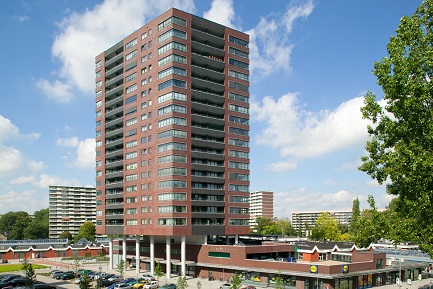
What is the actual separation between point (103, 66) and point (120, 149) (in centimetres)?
2741

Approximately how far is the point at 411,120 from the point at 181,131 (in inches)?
2722

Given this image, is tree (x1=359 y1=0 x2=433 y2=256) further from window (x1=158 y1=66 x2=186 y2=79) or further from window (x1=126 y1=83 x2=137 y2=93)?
window (x1=126 y1=83 x2=137 y2=93)

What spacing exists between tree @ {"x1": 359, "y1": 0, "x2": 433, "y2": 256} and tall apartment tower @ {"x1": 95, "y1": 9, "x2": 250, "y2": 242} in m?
65.7

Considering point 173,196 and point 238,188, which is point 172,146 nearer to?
point 173,196

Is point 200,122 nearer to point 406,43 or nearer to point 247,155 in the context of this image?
point 247,155

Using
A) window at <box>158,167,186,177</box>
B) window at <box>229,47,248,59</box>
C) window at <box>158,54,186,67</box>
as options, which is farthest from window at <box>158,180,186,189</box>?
window at <box>229,47,248,59</box>

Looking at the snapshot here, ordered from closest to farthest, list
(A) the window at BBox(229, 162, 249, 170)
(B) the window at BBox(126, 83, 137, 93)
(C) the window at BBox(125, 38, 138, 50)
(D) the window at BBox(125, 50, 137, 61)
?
1. (A) the window at BBox(229, 162, 249, 170)
2. (B) the window at BBox(126, 83, 137, 93)
3. (C) the window at BBox(125, 38, 138, 50)
4. (D) the window at BBox(125, 50, 137, 61)

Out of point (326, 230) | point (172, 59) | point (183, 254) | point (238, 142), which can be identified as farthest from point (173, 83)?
point (326, 230)

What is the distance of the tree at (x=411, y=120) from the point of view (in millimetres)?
30703

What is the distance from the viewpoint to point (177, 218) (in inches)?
3666

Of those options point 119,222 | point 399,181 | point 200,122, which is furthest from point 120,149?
point 399,181

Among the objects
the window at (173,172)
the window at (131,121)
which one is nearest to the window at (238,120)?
the window at (173,172)

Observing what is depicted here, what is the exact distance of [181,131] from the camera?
96.8m

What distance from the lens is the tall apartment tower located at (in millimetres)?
96125
